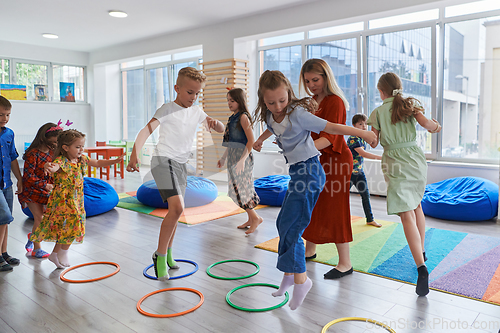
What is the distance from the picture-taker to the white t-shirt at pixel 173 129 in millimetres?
2303

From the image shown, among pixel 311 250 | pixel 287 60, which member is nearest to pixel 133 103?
pixel 287 60

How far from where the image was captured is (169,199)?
2.36m

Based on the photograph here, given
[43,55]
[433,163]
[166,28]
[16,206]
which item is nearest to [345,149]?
[433,163]

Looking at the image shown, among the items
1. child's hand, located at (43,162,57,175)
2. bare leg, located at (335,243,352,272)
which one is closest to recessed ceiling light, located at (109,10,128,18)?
child's hand, located at (43,162,57,175)

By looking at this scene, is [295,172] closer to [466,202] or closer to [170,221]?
[170,221]

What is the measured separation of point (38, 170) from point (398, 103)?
8.45 feet

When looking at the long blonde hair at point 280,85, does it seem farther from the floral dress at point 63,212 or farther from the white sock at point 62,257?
the white sock at point 62,257

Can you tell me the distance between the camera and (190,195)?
15.0ft

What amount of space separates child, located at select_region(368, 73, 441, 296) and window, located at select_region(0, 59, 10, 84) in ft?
30.5

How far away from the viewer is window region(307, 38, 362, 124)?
19.8 feet

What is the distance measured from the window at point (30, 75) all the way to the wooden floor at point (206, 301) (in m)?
7.45

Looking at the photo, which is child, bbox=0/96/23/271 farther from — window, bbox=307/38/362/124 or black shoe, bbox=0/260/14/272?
window, bbox=307/38/362/124

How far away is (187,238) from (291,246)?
169 centimetres

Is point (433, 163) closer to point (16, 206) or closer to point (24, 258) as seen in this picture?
point (24, 258)
